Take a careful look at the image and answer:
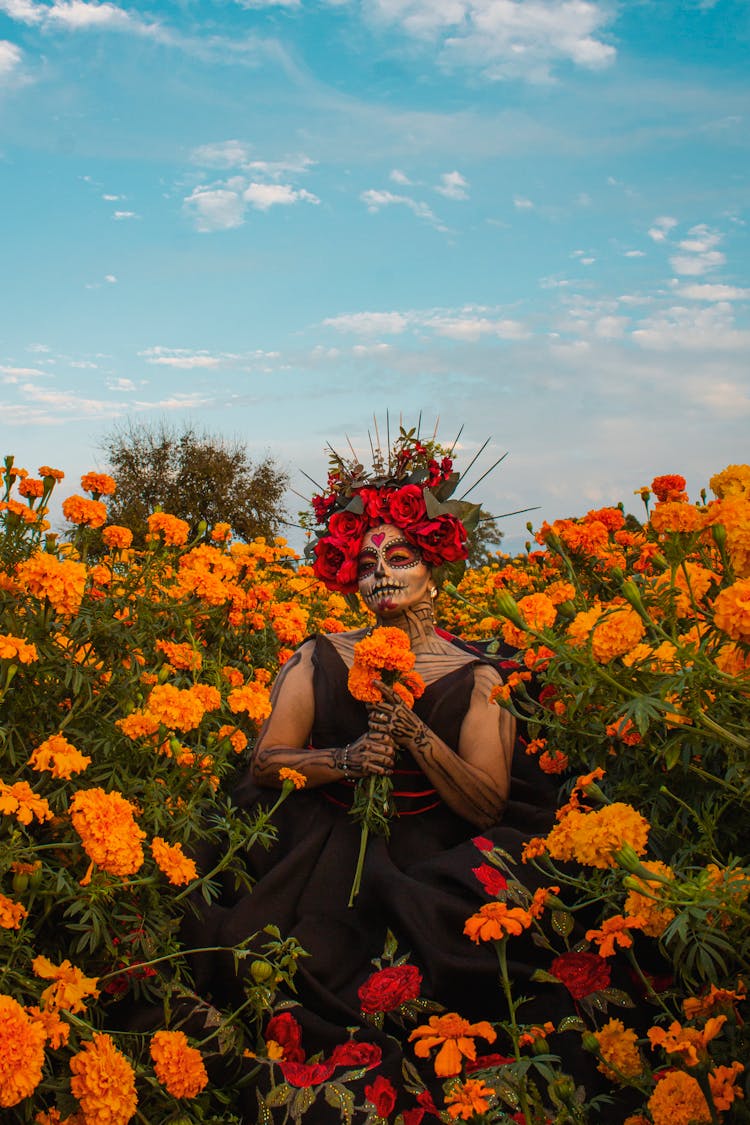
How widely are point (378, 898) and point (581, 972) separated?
0.60 meters

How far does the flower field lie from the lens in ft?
5.90

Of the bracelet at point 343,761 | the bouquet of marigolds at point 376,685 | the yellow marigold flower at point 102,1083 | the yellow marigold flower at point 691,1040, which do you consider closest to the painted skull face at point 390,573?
the bouquet of marigolds at point 376,685

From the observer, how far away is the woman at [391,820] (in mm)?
2562

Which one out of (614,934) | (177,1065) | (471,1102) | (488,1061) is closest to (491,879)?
(488,1061)

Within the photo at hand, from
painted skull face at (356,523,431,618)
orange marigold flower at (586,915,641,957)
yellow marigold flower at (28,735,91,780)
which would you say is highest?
painted skull face at (356,523,431,618)

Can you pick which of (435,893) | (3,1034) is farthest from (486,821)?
(3,1034)

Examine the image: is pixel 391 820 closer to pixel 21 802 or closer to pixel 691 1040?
pixel 21 802

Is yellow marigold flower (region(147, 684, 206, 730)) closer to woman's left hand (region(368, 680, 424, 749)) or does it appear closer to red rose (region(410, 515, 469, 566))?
woman's left hand (region(368, 680, 424, 749))

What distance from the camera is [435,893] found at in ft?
8.95

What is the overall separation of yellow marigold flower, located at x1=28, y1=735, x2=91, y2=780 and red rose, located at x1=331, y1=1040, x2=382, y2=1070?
0.96 meters

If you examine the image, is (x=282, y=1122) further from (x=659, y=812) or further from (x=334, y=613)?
(x=334, y=613)

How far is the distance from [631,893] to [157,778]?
1228mm

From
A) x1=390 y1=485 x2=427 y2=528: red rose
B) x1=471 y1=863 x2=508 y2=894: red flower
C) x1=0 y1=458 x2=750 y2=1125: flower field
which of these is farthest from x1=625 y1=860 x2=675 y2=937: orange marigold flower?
x1=390 y1=485 x2=427 y2=528: red rose

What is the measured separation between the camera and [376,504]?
134 inches
